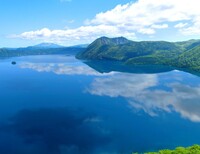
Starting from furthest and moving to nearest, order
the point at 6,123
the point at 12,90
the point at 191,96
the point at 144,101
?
the point at 12,90, the point at 191,96, the point at 144,101, the point at 6,123

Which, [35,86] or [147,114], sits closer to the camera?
[147,114]

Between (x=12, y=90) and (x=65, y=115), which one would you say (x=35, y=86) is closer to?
(x=12, y=90)

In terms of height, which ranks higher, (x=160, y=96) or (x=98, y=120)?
(x=160, y=96)

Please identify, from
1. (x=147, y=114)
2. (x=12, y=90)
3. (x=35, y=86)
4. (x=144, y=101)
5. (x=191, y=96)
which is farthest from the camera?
(x=35, y=86)

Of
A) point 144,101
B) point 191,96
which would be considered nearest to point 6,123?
point 144,101

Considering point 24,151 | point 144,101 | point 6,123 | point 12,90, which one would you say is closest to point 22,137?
point 24,151

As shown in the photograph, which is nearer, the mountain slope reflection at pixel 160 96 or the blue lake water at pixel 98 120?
the blue lake water at pixel 98 120

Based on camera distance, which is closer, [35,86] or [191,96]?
[191,96]

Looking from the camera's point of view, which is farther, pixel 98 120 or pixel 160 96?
pixel 160 96

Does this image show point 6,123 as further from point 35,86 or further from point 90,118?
point 35,86

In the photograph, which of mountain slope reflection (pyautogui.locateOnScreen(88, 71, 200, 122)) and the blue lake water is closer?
the blue lake water
